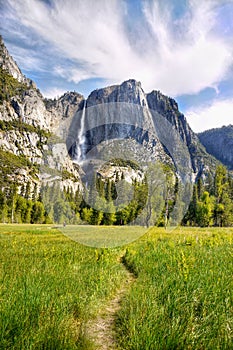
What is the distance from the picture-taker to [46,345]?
3.31 m

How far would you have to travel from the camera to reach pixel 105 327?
15.0 feet

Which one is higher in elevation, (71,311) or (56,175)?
(56,175)

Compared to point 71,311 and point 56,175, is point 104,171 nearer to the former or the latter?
point 56,175

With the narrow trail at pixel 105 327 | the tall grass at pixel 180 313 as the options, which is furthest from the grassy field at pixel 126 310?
the narrow trail at pixel 105 327

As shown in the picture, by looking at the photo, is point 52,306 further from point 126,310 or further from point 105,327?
point 126,310

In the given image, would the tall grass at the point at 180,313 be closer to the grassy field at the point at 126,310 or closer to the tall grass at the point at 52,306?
the grassy field at the point at 126,310

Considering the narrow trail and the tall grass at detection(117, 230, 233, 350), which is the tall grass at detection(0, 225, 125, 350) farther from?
the tall grass at detection(117, 230, 233, 350)

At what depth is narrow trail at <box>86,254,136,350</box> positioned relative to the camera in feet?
12.9

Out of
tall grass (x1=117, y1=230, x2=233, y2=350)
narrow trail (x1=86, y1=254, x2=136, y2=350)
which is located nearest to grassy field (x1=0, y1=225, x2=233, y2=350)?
tall grass (x1=117, y1=230, x2=233, y2=350)

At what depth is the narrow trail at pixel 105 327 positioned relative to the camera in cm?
394

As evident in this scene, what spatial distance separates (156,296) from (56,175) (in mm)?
10883

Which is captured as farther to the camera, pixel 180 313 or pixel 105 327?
pixel 105 327

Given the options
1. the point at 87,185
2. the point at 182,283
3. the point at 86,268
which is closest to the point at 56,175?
the point at 87,185

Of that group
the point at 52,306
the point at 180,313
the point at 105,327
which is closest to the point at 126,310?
the point at 105,327
